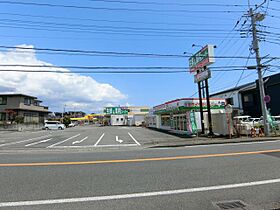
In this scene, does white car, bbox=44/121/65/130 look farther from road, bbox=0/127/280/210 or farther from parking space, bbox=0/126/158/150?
road, bbox=0/127/280/210

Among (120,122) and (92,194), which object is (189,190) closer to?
(92,194)

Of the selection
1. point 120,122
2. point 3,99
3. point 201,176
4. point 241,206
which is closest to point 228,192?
point 241,206

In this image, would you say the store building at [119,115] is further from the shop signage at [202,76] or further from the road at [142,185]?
the road at [142,185]

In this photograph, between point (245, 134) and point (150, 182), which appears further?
point (245, 134)

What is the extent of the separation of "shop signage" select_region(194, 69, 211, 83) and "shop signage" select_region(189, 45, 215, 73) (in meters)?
0.62

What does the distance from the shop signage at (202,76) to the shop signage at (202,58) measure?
2.03ft

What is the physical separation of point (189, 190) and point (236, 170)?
247cm

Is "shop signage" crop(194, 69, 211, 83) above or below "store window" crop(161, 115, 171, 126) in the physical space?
above

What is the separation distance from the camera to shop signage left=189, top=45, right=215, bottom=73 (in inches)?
760

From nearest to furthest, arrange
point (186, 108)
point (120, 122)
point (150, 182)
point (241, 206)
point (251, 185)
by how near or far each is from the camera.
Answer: point (241, 206) < point (251, 185) < point (150, 182) < point (186, 108) < point (120, 122)

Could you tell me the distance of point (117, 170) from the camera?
6.92 metres

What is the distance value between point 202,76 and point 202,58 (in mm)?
1705

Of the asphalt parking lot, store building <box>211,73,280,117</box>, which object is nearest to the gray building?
the asphalt parking lot

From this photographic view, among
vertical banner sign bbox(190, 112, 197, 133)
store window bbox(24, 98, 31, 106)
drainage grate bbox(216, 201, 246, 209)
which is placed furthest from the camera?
store window bbox(24, 98, 31, 106)
